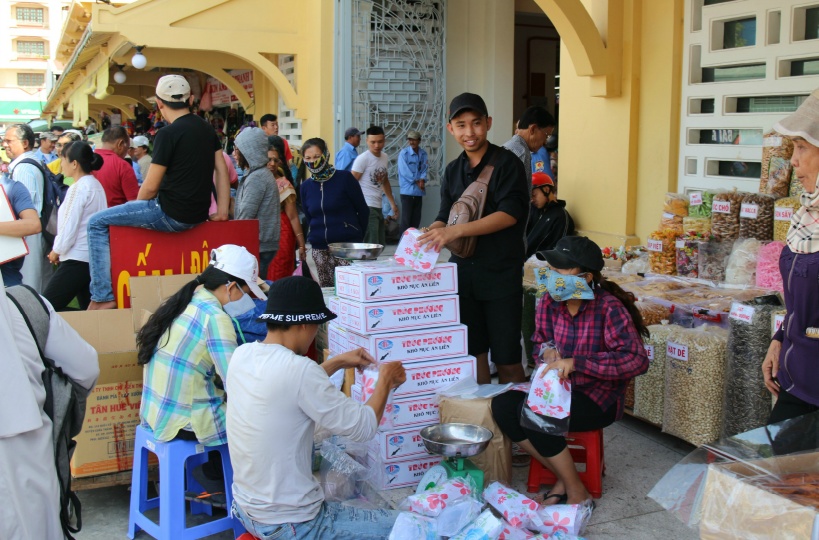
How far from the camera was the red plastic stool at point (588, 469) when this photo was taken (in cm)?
393

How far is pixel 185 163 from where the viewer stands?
5.05m

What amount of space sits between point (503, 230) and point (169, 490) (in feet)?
6.60

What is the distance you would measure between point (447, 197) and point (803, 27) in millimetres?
2836

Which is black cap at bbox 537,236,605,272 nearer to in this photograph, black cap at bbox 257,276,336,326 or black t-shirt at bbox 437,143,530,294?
black t-shirt at bbox 437,143,530,294

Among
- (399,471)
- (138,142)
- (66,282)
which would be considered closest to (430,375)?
(399,471)

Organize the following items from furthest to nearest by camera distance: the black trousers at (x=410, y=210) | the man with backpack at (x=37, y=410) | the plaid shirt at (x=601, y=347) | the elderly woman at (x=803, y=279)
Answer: the black trousers at (x=410, y=210)
the plaid shirt at (x=601, y=347)
the elderly woman at (x=803, y=279)
the man with backpack at (x=37, y=410)

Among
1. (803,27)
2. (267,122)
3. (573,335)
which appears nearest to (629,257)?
(803,27)

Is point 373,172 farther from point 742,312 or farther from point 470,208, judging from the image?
point 742,312

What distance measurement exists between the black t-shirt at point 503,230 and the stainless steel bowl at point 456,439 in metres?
0.80

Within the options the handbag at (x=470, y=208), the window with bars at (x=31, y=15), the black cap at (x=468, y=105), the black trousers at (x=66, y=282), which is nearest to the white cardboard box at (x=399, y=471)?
the handbag at (x=470, y=208)

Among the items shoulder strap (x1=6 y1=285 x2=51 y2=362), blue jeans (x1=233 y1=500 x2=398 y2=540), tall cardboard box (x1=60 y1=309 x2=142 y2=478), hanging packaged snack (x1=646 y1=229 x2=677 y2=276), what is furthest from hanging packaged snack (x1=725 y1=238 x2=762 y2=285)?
shoulder strap (x1=6 y1=285 x2=51 y2=362)

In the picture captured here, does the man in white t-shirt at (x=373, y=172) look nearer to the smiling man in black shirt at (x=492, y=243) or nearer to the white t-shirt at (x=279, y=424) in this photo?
the smiling man in black shirt at (x=492, y=243)

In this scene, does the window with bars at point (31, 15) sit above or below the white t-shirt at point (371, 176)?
above

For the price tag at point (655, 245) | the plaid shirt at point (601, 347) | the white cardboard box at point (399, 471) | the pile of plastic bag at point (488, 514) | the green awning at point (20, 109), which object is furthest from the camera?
the green awning at point (20, 109)
